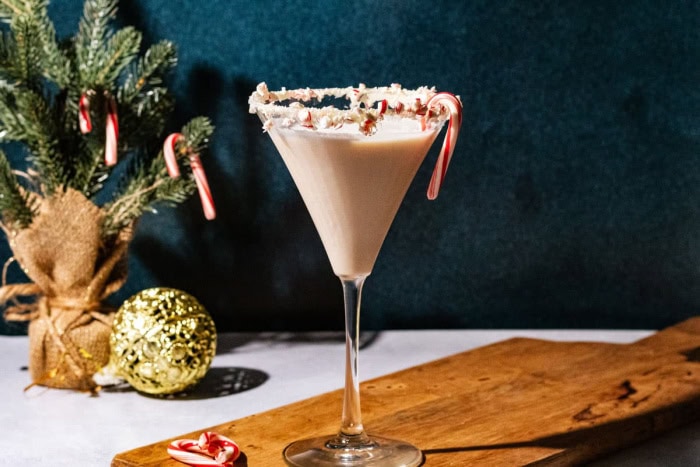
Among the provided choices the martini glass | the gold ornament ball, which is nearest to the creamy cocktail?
the martini glass

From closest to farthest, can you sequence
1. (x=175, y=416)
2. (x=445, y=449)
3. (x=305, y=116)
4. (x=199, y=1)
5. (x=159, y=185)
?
(x=305, y=116)
(x=445, y=449)
(x=175, y=416)
(x=159, y=185)
(x=199, y=1)

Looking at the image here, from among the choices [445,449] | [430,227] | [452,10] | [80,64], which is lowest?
[445,449]

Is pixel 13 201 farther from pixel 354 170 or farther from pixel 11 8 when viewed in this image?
pixel 354 170

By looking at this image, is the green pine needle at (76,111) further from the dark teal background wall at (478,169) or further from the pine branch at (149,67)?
the dark teal background wall at (478,169)

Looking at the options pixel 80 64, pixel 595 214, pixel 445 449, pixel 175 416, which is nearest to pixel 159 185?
pixel 80 64

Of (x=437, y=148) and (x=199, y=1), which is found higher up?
(x=199, y=1)

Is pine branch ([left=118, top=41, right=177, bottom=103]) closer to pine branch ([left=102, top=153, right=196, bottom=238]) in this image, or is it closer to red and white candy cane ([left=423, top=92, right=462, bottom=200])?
pine branch ([left=102, top=153, right=196, bottom=238])

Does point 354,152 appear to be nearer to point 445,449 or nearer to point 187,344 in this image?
point 445,449
